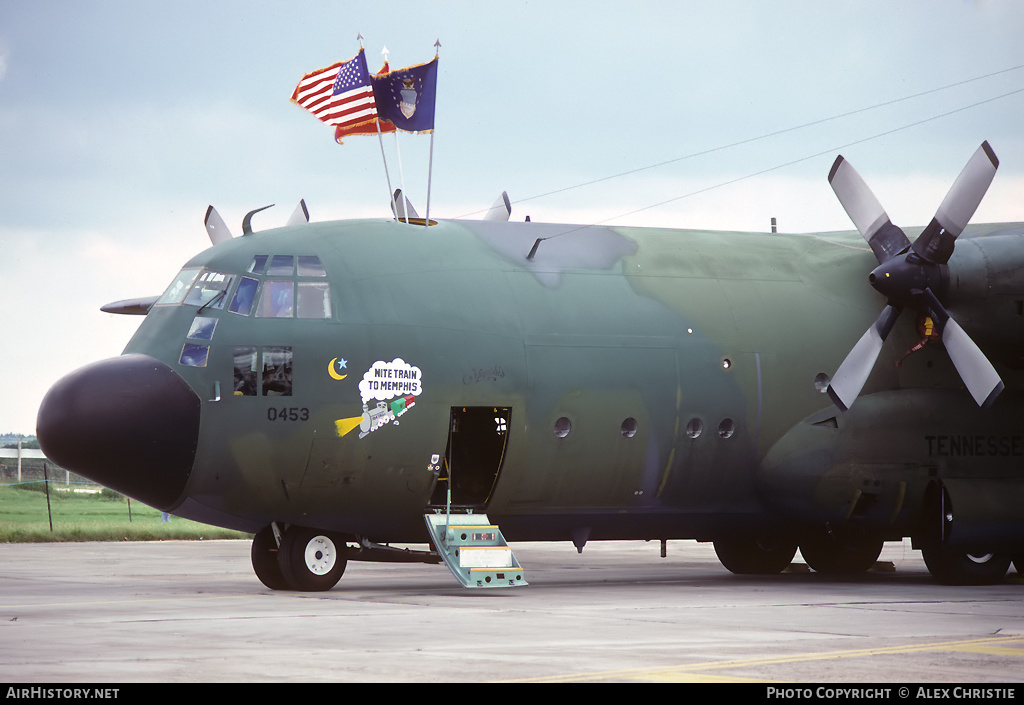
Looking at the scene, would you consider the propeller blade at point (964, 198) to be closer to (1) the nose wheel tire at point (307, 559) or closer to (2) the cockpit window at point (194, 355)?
(1) the nose wheel tire at point (307, 559)

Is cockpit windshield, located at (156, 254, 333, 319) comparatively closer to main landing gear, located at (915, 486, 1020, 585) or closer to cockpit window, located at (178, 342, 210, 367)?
cockpit window, located at (178, 342, 210, 367)

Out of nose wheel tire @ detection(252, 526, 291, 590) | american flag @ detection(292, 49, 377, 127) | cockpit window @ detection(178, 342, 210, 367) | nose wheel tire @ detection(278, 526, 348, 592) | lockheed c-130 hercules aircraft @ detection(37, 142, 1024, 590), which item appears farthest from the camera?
american flag @ detection(292, 49, 377, 127)

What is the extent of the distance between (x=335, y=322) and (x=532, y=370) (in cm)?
300

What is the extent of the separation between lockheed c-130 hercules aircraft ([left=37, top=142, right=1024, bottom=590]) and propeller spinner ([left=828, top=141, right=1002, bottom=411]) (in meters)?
0.04

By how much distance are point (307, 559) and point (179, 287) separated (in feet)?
14.3

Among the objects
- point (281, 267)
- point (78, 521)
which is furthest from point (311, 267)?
point (78, 521)

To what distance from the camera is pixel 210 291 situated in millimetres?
18641

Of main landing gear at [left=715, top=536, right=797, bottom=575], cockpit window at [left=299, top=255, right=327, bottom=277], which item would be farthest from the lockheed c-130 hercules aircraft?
main landing gear at [left=715, top=536, right=797, bottom=575]

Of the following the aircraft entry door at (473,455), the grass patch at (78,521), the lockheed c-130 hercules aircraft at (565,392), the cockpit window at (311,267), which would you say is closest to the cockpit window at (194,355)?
the lockheed c-130 hercules aircraft at (565,392)

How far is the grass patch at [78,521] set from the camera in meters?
36.4

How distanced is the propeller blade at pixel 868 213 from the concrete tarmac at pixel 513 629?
214 inches

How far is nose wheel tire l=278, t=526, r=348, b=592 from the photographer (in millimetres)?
18797

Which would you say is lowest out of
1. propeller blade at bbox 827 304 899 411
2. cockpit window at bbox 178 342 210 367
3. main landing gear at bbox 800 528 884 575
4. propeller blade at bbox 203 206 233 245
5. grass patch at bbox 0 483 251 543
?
grass patch at bbox 0 483 251 543
